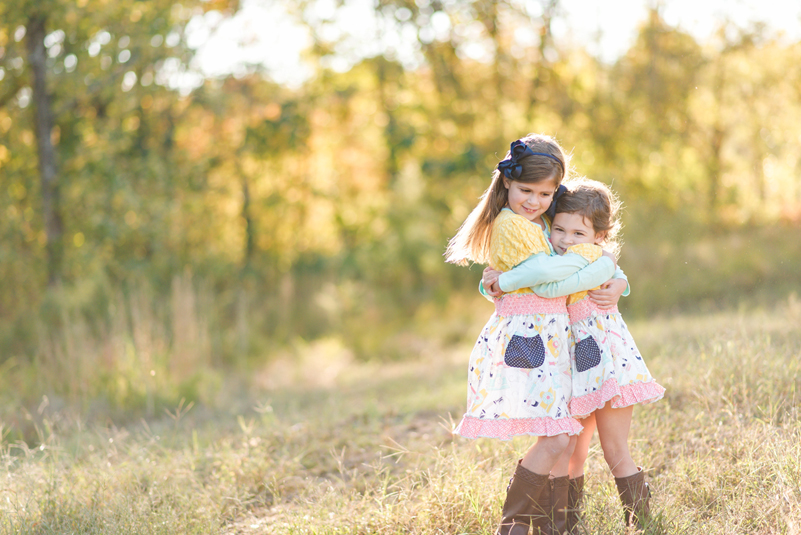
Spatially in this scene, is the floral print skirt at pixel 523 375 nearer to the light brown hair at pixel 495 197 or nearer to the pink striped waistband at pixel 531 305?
the pink striped waistband at pixel 531 305

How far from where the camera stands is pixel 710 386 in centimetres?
366

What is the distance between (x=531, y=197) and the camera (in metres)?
2.59

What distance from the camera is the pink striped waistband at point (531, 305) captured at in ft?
8.30

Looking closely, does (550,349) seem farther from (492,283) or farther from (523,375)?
(492,283)

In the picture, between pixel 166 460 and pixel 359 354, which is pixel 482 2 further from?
pixel 166 460

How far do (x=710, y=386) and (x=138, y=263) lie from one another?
7.04 m

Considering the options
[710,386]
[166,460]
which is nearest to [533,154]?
[710,386]

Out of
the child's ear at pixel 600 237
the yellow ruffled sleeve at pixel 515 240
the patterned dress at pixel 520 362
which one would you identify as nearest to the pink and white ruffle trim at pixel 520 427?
the patterned dress at pixel 520 362

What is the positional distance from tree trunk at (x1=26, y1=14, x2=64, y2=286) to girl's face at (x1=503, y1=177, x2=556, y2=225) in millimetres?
6584

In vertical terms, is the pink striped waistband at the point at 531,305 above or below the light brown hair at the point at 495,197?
below

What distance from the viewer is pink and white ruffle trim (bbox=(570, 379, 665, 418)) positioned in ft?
8.13

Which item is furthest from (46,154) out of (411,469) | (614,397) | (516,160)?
(614,397)

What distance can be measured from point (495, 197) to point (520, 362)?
68 centimetres

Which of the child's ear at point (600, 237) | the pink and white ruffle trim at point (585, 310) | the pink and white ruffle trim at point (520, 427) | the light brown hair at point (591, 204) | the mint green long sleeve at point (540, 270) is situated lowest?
the pink and white ruffle trim at point (520, 427)
